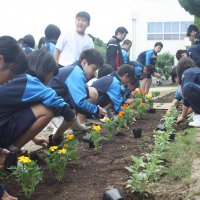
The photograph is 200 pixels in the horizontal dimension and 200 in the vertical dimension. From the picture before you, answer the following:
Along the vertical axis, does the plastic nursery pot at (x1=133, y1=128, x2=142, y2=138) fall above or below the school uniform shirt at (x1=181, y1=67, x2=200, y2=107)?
below

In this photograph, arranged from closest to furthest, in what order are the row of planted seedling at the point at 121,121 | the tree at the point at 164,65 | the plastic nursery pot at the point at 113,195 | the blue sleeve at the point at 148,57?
the plastic nursery pot at the point at 113,195 → the row of planted seedling at the point at 121,121 → the blue sleeve at the point at 148,57 → the tree at the point at 164,65

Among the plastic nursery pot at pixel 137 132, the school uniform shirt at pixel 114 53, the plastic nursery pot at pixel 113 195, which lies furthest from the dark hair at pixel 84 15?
the plastic nursery pot at pixel 113 195

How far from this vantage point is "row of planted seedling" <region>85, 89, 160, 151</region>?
451 cm

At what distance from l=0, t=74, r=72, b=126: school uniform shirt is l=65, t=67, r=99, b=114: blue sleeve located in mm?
1607

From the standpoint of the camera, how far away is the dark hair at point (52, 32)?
7023 millimetres

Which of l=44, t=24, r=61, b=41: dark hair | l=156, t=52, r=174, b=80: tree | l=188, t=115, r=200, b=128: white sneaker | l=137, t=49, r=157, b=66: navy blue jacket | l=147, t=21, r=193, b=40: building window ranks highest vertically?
l=44, t=24, r=61, b=41: dark hair

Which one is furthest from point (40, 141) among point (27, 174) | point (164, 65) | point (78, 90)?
point (164, 65)

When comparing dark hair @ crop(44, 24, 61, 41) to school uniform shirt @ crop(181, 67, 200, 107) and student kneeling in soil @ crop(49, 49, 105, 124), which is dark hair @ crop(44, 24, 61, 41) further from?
school uniform shirt @ crop(181, 67, 200, 107)

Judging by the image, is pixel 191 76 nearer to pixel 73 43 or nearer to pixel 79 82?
pixel 79 82

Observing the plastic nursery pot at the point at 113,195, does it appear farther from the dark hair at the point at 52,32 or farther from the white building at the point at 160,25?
the white building at the point at 160,25

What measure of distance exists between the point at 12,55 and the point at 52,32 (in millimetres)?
3893

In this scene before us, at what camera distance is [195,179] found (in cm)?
307

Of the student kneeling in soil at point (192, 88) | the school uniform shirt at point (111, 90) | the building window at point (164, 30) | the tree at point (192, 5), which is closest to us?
the student kneeling in soil at point (192, 88)

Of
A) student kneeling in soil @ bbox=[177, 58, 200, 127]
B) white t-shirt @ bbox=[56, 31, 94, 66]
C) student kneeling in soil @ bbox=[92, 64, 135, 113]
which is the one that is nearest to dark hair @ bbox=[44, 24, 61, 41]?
white t-shirt @ bbox=[56, 31, 94, 66]
